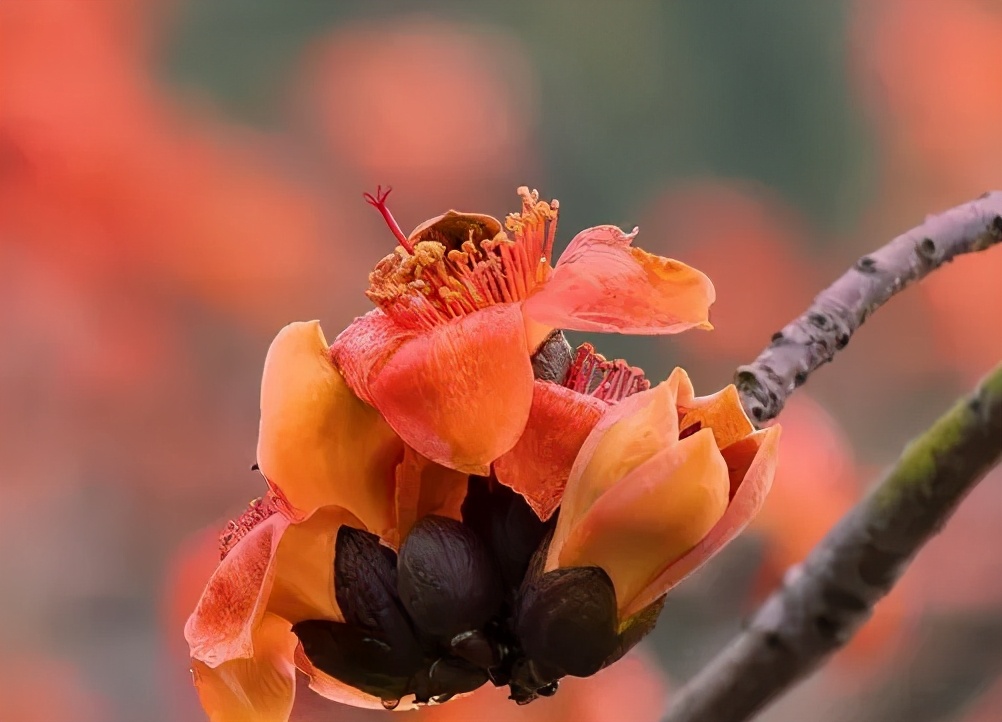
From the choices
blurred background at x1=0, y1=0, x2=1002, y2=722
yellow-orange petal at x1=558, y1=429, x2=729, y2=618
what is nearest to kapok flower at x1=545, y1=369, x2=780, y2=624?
yellow-orange petal at x1=558, y1=429, x2=729, y2=618

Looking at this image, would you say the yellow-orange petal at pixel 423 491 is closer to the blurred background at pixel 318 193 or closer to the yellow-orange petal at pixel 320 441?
the yellow-orange petal at pixel 320 441

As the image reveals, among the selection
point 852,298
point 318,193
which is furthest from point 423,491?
point 318,193

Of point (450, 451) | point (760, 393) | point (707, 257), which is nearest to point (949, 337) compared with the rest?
point (707, 257)

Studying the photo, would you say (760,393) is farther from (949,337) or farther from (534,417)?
(949,337)

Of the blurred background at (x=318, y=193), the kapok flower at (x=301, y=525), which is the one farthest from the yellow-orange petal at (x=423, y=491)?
the blurred background at (x=318, y=193)

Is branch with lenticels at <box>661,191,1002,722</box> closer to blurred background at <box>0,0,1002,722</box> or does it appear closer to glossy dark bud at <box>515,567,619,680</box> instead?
glossy dark bud at <box>515,567,619,680</box>

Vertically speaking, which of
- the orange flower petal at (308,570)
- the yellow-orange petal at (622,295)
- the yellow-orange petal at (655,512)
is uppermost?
the yellow-orange petal at (622,295)

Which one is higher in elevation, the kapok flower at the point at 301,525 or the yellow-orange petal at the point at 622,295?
the yellow-orange petal at the point at 622,295
